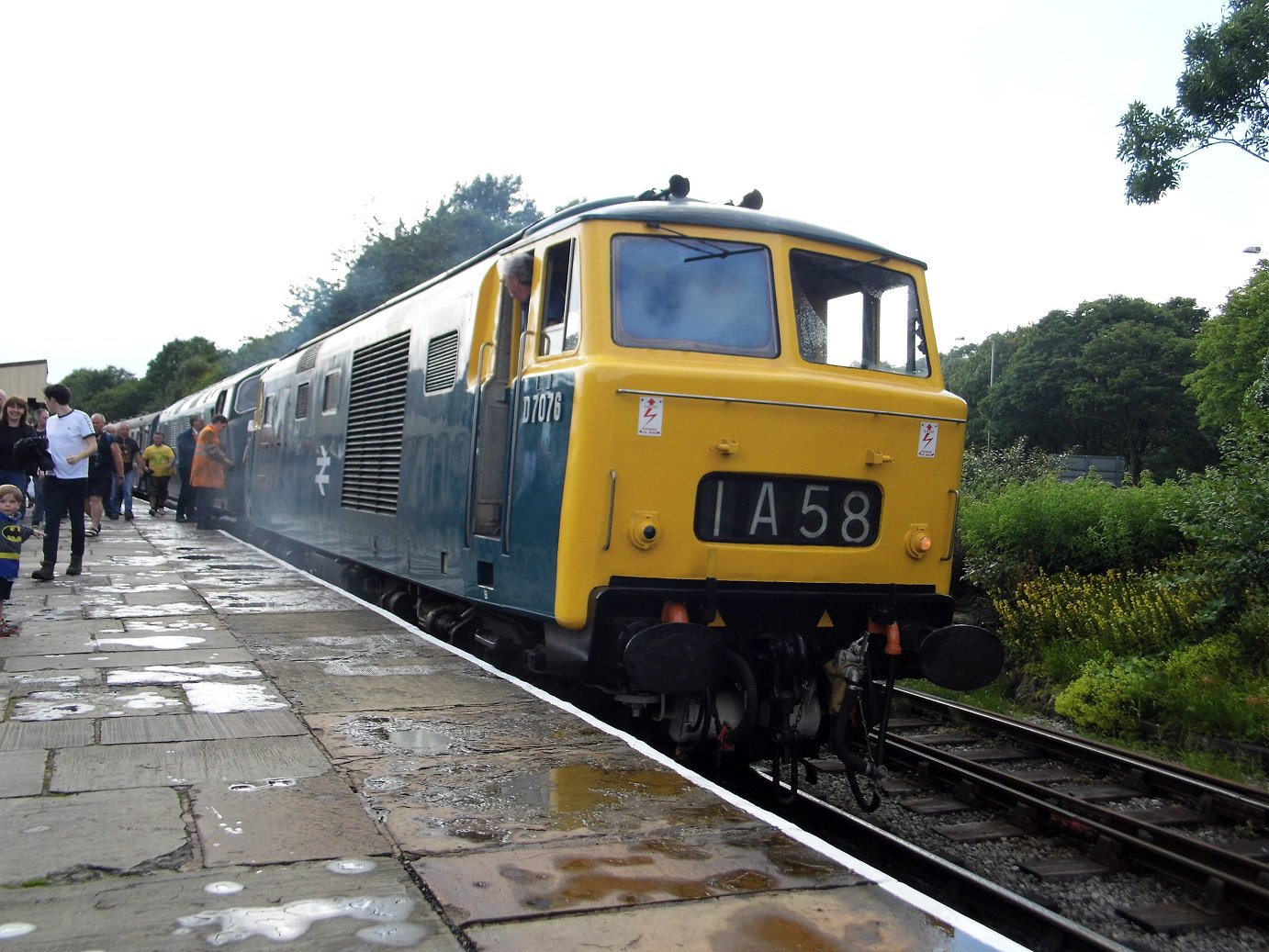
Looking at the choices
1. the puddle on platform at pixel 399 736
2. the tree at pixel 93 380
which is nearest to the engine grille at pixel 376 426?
the puddle on platform at pixel 399 736

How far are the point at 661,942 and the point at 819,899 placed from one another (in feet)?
1.85

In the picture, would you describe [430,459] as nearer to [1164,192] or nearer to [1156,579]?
[1156,579]

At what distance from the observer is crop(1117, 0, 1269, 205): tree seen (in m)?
15.6

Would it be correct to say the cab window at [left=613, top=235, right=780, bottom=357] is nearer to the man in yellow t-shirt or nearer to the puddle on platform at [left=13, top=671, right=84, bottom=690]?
the puddle on platform at [left=13, top=671, right=84, bottom=690]

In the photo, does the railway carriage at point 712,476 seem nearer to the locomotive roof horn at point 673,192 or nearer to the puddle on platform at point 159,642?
the locomotive roof horn at point 673,192

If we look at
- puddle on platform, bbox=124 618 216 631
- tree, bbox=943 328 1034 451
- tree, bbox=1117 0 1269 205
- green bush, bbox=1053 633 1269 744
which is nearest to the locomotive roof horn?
puddle on platform, bbox=124 618 216 631

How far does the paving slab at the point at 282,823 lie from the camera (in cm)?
344

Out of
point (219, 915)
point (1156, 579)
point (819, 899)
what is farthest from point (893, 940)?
point (1156, 579)

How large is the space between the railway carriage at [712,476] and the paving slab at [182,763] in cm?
130

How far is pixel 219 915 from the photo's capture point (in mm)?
2949

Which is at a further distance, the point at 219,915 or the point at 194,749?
the point at 194,749

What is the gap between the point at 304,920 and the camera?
9.66ft

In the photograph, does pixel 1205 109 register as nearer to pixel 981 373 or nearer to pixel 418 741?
pixel 418 741

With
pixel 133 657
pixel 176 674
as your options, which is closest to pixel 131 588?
pixel 133 657
